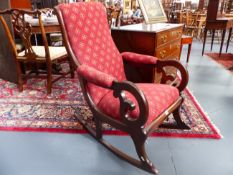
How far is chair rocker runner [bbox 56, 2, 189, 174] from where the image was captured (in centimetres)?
121

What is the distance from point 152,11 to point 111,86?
1383 mm

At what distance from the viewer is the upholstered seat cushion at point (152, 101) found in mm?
1312

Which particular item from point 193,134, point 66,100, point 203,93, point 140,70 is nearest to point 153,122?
point 193,134

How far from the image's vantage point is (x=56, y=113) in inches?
82.7

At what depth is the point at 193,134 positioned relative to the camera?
1761 mm

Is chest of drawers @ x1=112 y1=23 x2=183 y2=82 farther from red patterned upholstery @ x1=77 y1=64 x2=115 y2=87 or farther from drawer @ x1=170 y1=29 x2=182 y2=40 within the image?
red patterned upholstery @ x1=77 y1=64 x2=115 y2=87

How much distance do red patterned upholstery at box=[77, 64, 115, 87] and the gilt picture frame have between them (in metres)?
1.10

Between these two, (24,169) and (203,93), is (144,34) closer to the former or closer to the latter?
(203,93)

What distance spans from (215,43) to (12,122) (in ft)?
17.7

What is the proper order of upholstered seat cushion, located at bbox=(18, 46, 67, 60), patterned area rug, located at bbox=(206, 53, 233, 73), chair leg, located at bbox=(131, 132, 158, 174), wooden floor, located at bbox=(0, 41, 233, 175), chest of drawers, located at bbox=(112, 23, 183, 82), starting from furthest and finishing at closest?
patterned area rug, located at bbox=(206, 53, 233, 73)
upholstered seat cushion, located at bbox=(18, 46, 67, 60)
chest of drawers, located at bbox=(112, 23, 183, 82)
wooden floor, located at bbox=(0, 41, 233, 175)
chair leg, located at bbox=(131, 132, 158, 174)

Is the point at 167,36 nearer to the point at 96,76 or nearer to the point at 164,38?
the point at 164,38

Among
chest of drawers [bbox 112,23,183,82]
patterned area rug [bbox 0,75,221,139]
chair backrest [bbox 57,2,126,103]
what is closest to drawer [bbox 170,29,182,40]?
chest of drawers [bbox 112,23,183,82]

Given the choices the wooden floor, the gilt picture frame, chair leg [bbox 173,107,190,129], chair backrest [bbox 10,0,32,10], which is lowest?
the wooden floor

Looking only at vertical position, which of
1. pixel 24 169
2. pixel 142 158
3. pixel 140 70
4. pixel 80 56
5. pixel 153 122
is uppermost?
pixel 80 56
